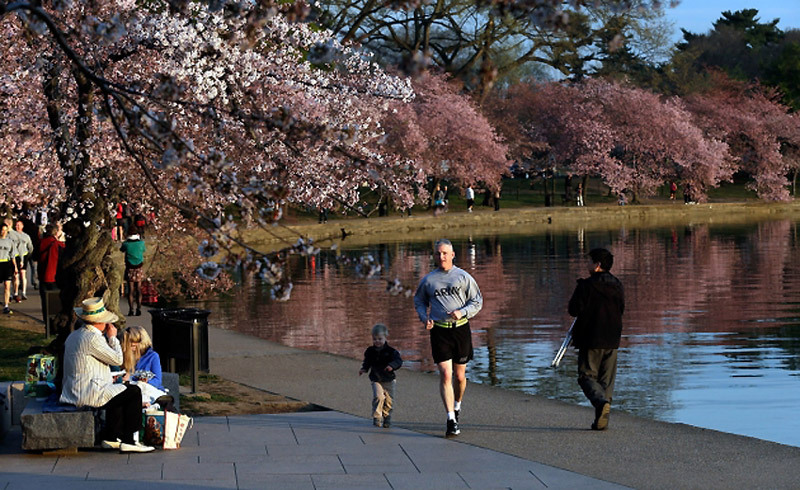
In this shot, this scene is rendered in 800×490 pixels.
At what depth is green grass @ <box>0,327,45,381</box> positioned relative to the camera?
15695mm

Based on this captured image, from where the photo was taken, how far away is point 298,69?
24.8 meters

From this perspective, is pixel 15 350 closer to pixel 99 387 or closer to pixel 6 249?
pixel 6 249

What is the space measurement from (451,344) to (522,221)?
177 feet

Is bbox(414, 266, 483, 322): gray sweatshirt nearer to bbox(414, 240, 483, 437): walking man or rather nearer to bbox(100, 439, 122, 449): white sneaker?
bbox(414, 240, 483, 437): walking man

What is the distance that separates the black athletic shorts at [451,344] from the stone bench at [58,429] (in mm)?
3317

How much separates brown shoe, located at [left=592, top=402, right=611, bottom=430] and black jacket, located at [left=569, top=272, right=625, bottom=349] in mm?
616

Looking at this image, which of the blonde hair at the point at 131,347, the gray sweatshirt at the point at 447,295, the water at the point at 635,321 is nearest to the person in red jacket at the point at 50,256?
the water at the point at 635,321

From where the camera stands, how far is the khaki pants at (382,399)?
38.8 feet

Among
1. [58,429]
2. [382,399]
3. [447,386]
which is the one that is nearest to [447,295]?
[447,386]

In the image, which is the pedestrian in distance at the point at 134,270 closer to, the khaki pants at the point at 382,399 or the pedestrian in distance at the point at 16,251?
the pedestrian in distance at the point at 16,251

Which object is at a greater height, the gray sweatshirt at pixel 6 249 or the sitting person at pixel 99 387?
the gray sweatshirt at pixel 6 249

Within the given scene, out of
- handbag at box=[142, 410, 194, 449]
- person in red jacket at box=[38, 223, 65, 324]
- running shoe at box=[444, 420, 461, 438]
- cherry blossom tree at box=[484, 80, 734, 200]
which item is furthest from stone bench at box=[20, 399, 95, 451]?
cherry blossom tree at box=[484, 80, 734, 200]

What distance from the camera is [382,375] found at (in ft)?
39.1

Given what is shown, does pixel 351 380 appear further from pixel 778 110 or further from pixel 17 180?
pixel 778 110
